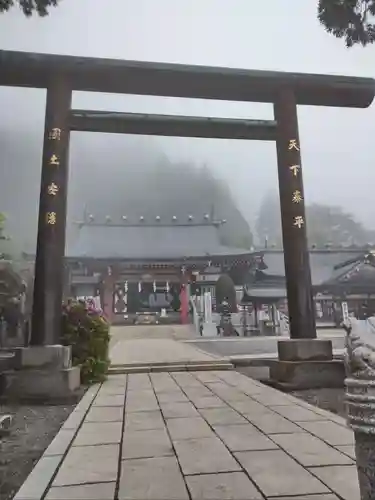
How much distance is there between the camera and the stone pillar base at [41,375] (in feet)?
15.5

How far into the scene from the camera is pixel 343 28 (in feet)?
17.6

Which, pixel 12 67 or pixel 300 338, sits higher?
pixel 12 67

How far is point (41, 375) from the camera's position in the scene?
15.7 feet

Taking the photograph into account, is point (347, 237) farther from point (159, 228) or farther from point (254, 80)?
point (254, 80)

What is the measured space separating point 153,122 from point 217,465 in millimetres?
5270

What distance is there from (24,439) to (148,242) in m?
25.6

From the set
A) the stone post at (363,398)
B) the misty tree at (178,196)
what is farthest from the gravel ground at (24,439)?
the misty tree at (178,196)

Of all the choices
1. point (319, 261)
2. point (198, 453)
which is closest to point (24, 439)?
point (198, 453)

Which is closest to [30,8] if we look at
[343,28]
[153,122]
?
[153,122]

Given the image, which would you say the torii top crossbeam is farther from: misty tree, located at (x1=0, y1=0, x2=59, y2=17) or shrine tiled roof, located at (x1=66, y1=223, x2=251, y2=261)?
shrine tiled roof, located at (x1=66, y1=223, x2=251, y2=261)

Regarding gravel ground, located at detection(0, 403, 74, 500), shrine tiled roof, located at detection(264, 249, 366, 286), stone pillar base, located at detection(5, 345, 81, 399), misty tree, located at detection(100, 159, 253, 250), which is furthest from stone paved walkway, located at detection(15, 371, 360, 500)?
misty tree, located at detection(100, 159, 253, 250)

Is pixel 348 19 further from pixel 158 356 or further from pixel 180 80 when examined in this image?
pixel 158 356

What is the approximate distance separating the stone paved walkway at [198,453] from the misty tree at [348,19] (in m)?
4.72

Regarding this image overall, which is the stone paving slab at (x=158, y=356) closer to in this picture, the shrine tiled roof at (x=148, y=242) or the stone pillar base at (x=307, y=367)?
the stone pillar base at (x=307, y=367)
